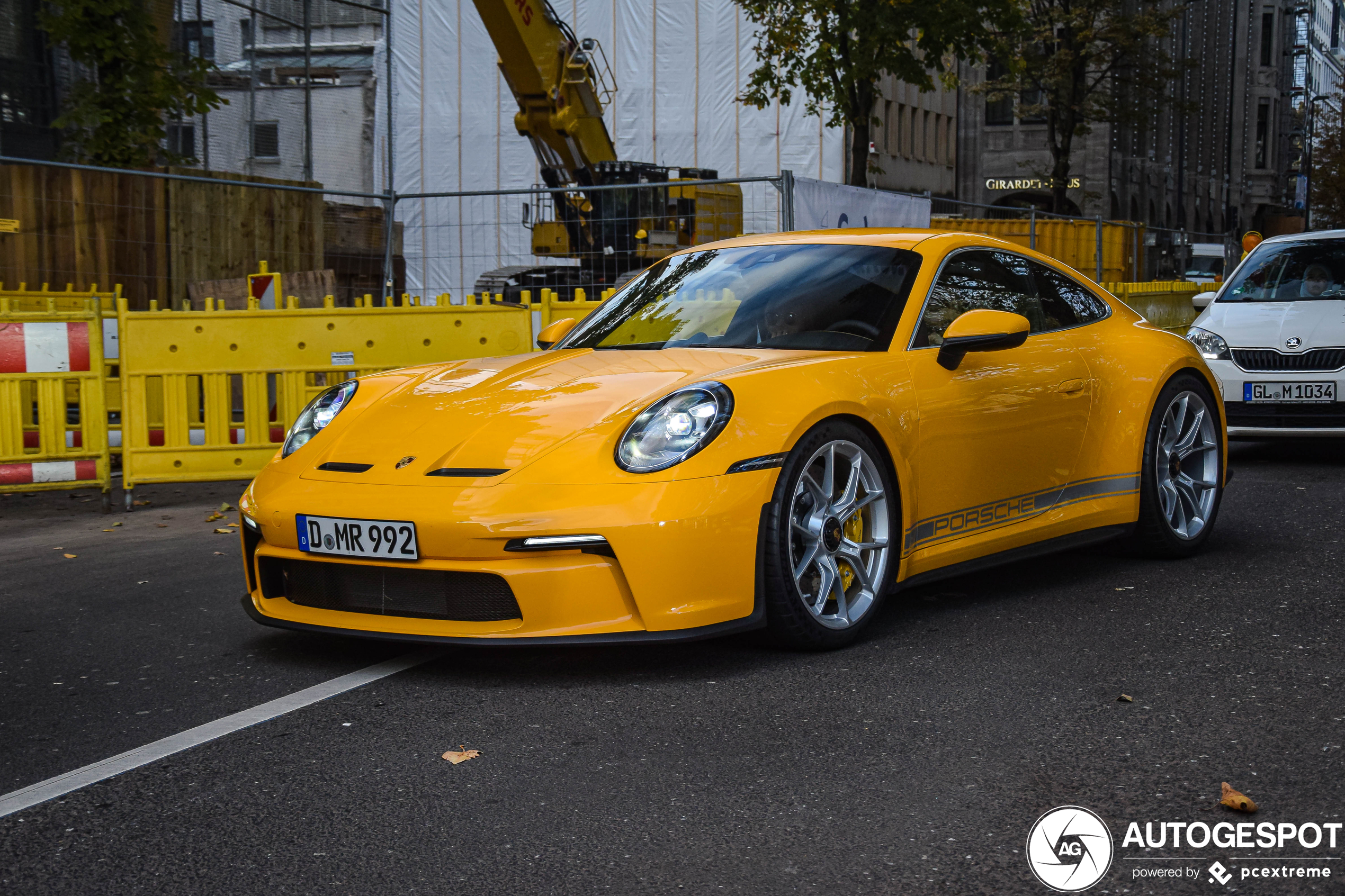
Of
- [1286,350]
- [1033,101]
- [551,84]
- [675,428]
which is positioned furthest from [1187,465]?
[1033,101]

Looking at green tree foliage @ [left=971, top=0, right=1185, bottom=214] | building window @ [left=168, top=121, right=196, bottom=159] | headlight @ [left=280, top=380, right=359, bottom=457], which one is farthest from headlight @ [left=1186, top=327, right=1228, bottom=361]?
green tree foliage @ [left=971, top=0, right=1185, bottom=214]

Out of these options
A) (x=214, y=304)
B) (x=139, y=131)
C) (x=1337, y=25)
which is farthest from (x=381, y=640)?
(x=1337, y=25)

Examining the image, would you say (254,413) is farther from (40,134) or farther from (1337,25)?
(1337,25)

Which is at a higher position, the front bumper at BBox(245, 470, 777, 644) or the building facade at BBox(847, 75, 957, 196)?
the building facade at BBox(847, 75, 957, 196)

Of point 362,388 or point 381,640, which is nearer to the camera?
point 381,640

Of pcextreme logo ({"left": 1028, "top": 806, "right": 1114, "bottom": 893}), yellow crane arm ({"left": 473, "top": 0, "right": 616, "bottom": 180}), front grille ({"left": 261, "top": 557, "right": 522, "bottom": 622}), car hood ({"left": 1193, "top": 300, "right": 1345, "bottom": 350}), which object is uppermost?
yellow crane arm ({"left": 473, "top": 0, "right": 616, "bottom": 180})

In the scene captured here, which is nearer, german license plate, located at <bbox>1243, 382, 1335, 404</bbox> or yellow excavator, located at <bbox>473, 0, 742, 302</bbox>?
german license plate, located at <bbox>1243, 382, 1335, 404</bbox>

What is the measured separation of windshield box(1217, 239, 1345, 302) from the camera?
32.6ft

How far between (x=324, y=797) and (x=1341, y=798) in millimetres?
2204

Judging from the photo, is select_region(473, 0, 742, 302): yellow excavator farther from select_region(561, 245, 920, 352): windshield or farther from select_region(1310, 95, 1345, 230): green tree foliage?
select_region(1310, 95, 1345, 230): green tree foliage

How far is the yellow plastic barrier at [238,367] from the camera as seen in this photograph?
830cm

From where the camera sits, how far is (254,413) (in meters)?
8.59

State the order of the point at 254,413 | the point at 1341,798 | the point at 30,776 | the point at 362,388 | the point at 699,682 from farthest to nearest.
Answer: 1. the point at 254,413
2. the point at 362,388
3. the point at 699,682
4. the point at 30,776
5. the point at 1341,798

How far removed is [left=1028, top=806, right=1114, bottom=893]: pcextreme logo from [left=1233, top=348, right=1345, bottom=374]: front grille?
22.5 feet
